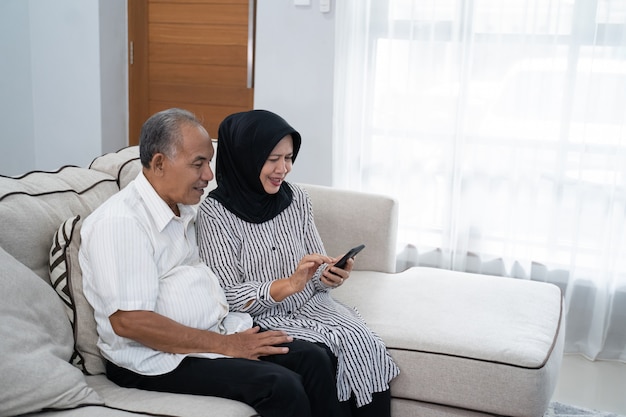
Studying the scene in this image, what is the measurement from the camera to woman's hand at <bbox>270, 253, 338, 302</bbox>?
2131 millimetres

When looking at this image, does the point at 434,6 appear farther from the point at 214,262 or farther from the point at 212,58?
the point at 214,262

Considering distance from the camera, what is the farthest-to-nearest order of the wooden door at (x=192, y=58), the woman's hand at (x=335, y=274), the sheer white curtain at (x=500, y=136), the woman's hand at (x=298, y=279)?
1. the wooden door at (x=192, y=58)
2. the sheer white curtain at (x=500, y=136)
3. the woman's hand at (x=335, y=274)
4. the woman's hand at (x=298, y=279)

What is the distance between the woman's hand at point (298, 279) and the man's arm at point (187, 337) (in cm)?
13

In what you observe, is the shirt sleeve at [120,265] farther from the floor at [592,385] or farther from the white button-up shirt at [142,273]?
the floor at [592,385]

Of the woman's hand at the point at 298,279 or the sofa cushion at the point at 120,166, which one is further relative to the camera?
the sofa cushion at the point at 120,166

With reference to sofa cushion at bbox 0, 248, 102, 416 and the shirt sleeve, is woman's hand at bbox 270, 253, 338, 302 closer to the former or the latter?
the shirt sleeve

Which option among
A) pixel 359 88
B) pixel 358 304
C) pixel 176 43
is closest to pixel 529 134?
pixel 359 88

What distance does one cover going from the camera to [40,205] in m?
1.99

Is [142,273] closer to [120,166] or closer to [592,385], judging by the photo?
[120,166]

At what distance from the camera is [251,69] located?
4.27 m

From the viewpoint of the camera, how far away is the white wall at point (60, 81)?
4395 mm

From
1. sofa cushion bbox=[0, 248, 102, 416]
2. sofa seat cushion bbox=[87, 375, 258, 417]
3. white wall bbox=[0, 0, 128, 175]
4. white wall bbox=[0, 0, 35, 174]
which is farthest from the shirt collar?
white wall bbox=[0, 0, 35, 174]

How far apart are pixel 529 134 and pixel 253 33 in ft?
5.50

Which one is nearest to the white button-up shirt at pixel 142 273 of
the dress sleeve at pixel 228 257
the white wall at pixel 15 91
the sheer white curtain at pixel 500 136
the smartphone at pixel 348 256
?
the dress sleeve at pixel 228 257
